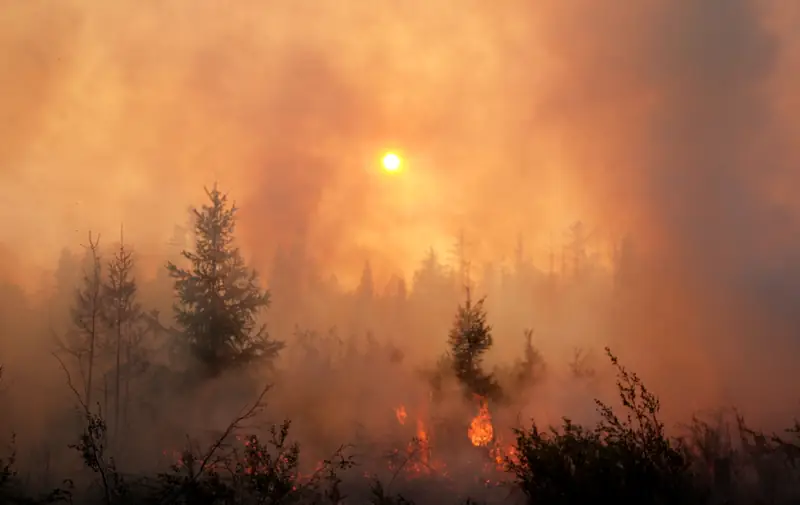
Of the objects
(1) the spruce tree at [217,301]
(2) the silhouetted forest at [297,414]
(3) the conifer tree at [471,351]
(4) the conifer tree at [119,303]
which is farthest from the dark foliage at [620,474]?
(4) the conifer tree at [119,303]

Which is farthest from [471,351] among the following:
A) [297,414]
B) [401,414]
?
[297,414]

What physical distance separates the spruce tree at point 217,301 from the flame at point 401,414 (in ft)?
14.1

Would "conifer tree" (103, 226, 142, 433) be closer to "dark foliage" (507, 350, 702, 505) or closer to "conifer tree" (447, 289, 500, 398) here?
"conifer tree" (447, 289, 500, 398)

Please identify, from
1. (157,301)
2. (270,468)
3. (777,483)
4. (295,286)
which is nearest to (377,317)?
(295,286)

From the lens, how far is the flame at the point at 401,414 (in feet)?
53.5

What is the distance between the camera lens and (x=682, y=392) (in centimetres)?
1808

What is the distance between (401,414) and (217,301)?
663 centimetres

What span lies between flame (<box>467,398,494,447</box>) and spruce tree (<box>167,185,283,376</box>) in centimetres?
623

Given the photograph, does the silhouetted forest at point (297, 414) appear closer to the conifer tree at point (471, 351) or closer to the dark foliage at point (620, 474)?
the conifer tree at point (471, 351)

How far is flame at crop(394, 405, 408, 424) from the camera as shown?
1631 centimetres

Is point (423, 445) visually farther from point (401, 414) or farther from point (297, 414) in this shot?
point (297, 414)

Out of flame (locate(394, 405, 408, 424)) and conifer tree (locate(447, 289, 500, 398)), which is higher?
conifer tree (locate(447, 289, 500, 398))

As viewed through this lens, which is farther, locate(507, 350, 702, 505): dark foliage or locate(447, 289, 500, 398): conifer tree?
locate(447, 289, 500, 398): conifer tree

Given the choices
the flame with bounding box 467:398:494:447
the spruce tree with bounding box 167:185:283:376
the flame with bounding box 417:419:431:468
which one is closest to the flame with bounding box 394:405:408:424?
the flame with bounding box 417:419:431:468
